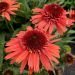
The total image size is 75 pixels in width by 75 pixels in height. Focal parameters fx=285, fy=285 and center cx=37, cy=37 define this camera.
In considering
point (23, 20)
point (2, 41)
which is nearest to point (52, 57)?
point (2, 41)

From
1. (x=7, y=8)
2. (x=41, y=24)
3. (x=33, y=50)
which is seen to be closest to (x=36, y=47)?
(x=33, y=50)

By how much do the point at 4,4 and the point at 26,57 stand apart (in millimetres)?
407

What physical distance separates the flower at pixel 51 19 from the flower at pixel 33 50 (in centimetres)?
11

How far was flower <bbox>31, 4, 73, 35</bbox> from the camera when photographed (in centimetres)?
119

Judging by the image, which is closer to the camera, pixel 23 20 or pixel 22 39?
pixel 22 39

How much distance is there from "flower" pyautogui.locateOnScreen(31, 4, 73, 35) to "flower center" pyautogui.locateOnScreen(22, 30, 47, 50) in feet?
0.37

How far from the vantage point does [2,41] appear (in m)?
1.46

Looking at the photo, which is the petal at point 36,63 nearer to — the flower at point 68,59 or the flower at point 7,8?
the flower at point 7,8

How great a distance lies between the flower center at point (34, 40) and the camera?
105cm

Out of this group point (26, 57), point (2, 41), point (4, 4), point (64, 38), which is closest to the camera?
point (26, 57)

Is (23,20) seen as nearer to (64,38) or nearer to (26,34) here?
(64,38)

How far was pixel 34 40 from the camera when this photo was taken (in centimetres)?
106

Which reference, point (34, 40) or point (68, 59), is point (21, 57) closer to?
point (34, 40)

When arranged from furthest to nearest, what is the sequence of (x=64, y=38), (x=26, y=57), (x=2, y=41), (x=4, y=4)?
1. (x=64, y=38)
2. (x=2, y=41)
3. (x=4, y=4)
4. (x=26, y=57)
